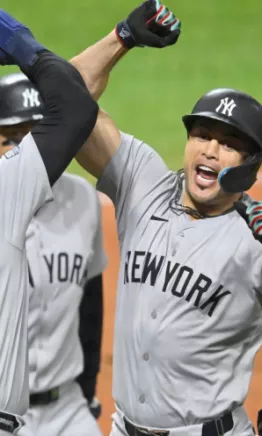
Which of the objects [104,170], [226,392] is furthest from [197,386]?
[104,170]

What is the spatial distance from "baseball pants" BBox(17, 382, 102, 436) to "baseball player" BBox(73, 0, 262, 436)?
0.51 meters

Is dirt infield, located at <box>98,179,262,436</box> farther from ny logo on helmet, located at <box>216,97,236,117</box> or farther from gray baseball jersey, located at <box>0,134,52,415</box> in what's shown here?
gray baseball jersey, located at <box>0,134,52,415</box>

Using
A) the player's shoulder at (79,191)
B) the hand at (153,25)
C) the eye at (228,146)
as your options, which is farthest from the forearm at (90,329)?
the hand at (153,25)

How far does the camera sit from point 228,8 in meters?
9.03

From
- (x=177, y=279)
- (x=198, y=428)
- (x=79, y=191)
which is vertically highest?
(x=177, y=279)

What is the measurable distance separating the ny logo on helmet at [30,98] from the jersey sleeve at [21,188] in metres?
1.40

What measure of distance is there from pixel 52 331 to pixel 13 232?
4.40 feet

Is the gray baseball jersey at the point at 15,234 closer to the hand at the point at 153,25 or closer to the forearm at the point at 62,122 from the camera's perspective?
the forearm at the point at 62,122

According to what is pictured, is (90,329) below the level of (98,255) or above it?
below

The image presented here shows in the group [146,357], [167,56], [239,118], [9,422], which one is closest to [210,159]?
[239,118]

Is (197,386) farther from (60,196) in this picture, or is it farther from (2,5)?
(2,5)

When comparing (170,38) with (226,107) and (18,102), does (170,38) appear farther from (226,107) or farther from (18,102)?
(18,102)

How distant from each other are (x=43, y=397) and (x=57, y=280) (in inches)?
17.4

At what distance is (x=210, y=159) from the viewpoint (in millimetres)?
3438
